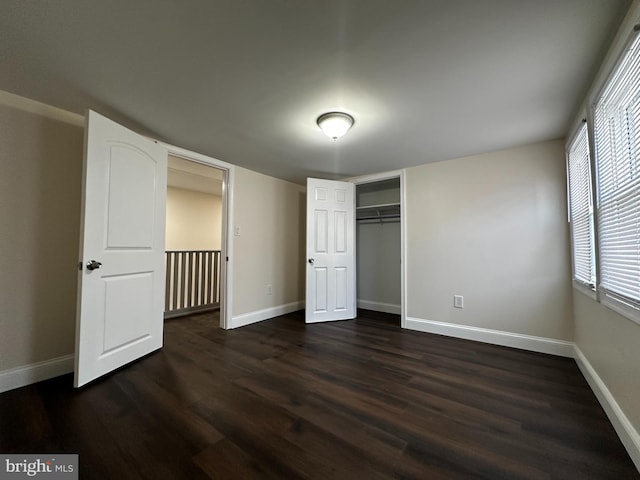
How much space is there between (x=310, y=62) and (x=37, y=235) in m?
2.43

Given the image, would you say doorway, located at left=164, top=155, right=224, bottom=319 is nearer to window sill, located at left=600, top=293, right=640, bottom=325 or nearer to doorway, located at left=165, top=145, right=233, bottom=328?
doorway, located at left=165, top=145, right=233, bottom=328

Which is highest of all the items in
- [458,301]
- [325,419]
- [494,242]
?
[494,242]

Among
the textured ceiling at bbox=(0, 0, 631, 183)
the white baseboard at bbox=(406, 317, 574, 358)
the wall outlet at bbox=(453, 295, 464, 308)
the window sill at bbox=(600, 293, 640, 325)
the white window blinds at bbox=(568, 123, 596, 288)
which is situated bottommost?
the white baseboard at bbox=(406, 317, 574, 358)

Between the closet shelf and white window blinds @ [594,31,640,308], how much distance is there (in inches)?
97.7

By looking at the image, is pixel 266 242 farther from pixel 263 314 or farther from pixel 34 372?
pixel 34 372

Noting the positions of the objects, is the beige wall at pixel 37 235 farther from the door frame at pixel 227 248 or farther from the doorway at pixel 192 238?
the door frame at pixel 227 248

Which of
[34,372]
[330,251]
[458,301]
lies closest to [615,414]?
[458,301]

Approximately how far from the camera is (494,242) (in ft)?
9.01

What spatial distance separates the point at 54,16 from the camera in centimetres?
119

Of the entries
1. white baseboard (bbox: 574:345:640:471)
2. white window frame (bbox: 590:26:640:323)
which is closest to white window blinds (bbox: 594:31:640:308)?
white window frame (bbox: 590:26:640:323)

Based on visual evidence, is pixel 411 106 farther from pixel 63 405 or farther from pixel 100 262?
pixel 63 405

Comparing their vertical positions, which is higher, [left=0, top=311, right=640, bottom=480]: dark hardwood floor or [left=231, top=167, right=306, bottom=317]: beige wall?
[left=231, top=167, right=306, bottom=317]: beige wall

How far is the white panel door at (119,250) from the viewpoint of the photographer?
183 cm

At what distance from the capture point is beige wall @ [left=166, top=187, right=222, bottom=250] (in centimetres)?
512
